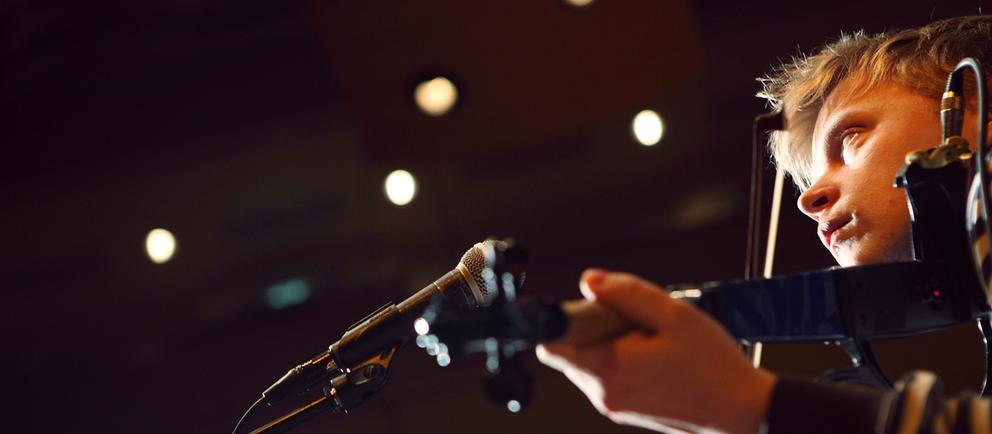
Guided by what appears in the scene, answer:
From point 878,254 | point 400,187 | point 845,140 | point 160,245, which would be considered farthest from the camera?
point 160,245

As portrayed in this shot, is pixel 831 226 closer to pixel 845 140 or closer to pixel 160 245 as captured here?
pixel 845 140

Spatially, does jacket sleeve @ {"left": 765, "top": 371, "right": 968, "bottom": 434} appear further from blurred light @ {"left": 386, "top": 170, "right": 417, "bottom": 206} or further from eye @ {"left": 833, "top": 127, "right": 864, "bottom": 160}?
blurred light @ {"left": 386, "top": 170, "right": 417, "bottom": 206}

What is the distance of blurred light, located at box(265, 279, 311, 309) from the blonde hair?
7.67 ft

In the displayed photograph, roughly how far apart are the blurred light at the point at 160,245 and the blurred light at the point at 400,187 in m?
0.97

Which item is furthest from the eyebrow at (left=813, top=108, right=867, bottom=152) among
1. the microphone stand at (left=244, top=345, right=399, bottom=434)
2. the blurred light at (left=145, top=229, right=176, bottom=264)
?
the blurred light at (left=145, top=229, right=176, bottom=264)

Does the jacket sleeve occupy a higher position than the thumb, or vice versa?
the thumb

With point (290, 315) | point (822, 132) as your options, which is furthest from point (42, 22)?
point (822, 132)

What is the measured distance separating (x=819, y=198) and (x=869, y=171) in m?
0.08

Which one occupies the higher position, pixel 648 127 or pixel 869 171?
pixel 648 127

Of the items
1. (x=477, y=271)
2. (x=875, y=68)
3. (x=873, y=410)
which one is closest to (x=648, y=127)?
(x=875, y=68)

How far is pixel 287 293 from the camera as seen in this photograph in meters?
3.54

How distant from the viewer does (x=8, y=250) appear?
3729mm

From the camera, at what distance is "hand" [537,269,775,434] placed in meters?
0.74

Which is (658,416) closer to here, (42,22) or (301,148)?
(301,148)
